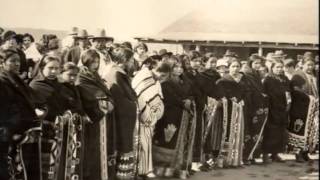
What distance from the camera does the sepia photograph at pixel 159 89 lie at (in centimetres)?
254

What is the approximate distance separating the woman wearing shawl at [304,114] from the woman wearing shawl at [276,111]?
5cm

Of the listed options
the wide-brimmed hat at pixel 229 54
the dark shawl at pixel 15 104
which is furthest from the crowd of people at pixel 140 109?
the wide-brimmed hat at pixel 229 54

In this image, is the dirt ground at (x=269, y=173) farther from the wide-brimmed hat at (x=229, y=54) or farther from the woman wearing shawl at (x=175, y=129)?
the wide-brimmed hat at (x=229, y=54)

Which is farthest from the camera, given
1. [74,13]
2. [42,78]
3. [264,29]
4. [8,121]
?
[264,29]

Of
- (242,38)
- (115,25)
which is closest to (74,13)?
(115,25)

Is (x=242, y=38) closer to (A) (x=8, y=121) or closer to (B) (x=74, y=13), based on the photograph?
(B) (x=74, y=13)

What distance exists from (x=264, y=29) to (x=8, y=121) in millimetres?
1604

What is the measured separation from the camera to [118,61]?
9.94 ft

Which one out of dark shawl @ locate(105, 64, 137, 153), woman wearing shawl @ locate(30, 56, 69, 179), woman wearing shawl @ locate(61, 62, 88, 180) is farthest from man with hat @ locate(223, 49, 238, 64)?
woman wearing shawl @ locate(30, 56, 69, 179)

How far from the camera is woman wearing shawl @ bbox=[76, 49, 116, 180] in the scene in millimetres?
2760

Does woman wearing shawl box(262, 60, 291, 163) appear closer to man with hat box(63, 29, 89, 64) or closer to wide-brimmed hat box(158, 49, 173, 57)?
wide-brimmed hat box(158, 49, 173, 57)

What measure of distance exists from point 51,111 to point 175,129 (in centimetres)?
105

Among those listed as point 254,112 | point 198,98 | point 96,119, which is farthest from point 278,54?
point 96,119

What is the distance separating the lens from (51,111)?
2553 millimetres
